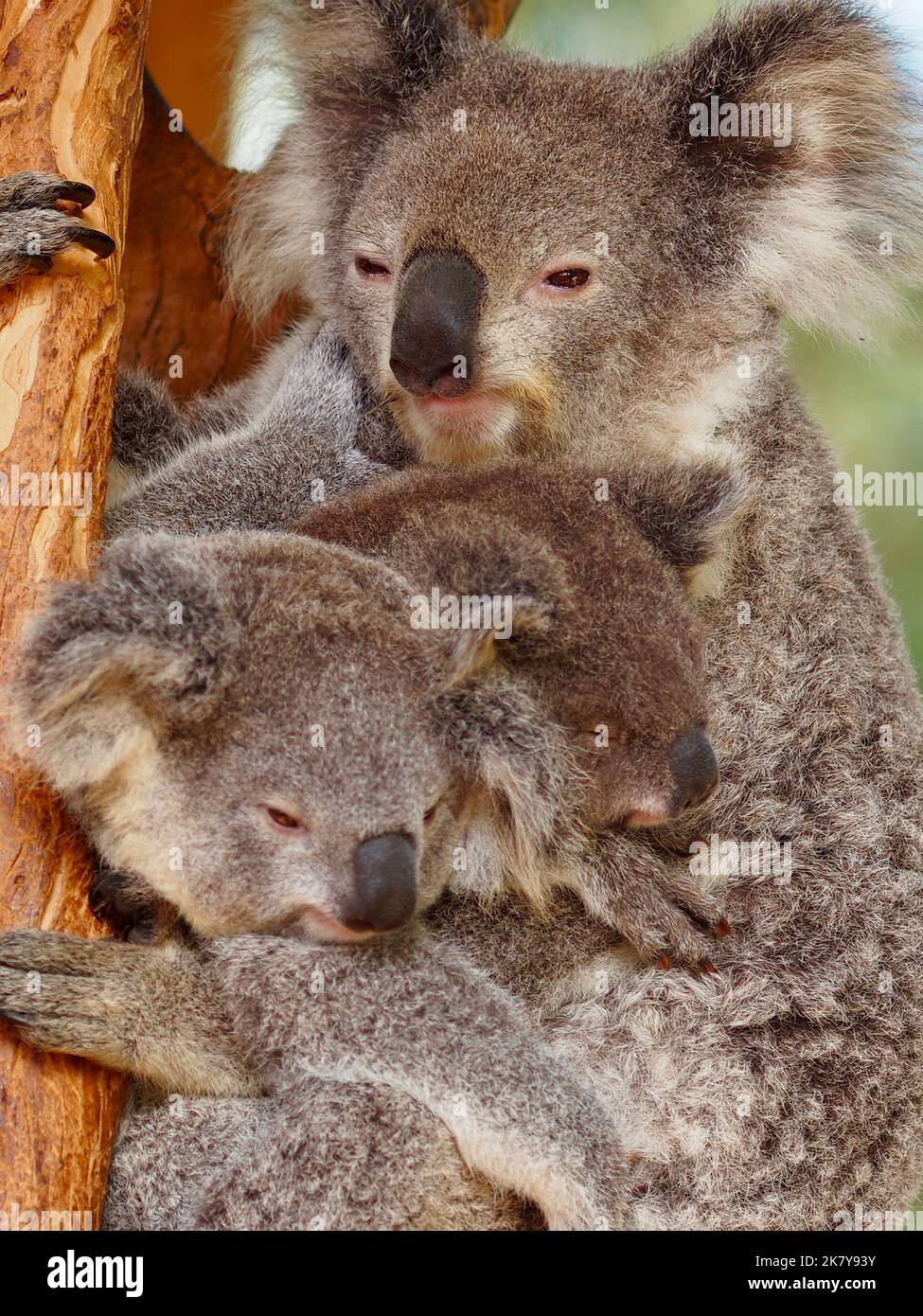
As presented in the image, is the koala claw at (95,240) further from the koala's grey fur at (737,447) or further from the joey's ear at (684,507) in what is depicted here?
the joey's ear at (684,507)

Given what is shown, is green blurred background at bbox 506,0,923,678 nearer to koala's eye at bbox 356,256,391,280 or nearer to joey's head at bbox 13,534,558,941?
koala's eye at bbox 356,256,391,280

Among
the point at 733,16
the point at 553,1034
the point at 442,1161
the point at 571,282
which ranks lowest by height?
the point at 553,1034

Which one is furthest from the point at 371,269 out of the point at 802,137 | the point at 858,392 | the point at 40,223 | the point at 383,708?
the point at 858,392

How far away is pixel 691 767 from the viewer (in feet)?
10.3

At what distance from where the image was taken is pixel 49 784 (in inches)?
114

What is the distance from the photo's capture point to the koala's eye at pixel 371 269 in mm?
4051

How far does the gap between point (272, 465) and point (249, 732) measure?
4.98ft

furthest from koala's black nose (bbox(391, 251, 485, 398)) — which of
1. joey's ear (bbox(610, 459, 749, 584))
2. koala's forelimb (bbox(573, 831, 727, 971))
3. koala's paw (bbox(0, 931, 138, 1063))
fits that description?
koala's paw (bbox(0, 931, 138, 1063))

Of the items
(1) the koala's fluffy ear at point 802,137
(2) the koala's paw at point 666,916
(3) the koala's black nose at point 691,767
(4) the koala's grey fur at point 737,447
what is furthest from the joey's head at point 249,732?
(1) the koala's fluffy ear at point 802,137

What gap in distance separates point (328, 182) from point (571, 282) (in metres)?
1.23

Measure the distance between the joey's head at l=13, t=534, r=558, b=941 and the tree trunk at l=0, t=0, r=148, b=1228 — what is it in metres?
0.18

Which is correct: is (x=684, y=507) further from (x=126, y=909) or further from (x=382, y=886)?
(x=126, y=909)
